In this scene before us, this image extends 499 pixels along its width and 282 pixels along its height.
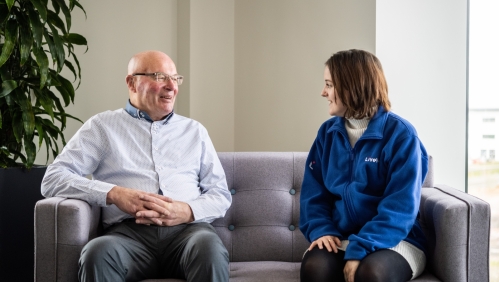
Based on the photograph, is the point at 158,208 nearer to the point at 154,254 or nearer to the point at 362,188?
the point at 154,254

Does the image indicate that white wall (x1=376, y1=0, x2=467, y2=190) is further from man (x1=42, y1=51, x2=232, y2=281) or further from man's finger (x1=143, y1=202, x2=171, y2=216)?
man's finger (x1=143, y1=202, x2=171, y2=216)

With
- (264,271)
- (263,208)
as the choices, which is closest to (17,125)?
(263,208)

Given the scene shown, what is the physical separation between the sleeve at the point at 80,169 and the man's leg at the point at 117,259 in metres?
0.17

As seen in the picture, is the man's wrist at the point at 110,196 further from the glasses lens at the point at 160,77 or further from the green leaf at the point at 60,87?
the green leaf at the point at 60,87

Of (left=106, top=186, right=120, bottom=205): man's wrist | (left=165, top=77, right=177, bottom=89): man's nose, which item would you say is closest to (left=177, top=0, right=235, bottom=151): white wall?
(left=165, top=77, right=177, bottom=89): man's nose

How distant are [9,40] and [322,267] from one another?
1.73 m

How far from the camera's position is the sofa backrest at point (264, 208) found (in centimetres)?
239

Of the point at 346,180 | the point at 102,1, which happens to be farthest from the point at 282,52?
the point at 346,180

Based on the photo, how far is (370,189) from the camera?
6.69 ft

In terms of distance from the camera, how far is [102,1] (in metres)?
3.45

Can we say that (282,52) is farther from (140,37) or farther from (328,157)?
(328,157)

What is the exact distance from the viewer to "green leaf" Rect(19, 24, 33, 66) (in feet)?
8.51

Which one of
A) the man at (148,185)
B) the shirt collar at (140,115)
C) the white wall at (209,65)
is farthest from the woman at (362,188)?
the white wall at (209,65)

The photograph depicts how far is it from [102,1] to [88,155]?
4.82ft
